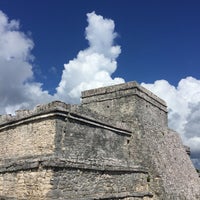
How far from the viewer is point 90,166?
10141 mm

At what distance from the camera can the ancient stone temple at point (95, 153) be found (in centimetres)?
932

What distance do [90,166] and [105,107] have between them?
15.9 ft

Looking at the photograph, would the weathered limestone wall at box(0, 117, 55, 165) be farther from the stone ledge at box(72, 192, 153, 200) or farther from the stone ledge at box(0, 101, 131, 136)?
the stone ledge at box(72, 192, 153, 200)

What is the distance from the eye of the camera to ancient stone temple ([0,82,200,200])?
9.32 m

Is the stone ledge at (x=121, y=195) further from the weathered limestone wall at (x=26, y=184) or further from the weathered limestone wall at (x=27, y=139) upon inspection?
the weathered limestone wall at (x=27, y=139)

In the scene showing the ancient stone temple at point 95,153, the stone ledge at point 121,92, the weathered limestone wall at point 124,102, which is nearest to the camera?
the ancient stone temple at point 95,153

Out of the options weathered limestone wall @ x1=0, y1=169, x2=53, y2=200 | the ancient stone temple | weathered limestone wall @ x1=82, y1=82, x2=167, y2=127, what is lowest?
weathered limestone wall @ x1=0, y1=169, x2=53, y2=200

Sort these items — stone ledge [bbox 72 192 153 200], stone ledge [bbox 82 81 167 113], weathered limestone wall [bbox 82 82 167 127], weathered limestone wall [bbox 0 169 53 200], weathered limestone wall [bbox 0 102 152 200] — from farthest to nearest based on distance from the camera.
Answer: stone ledge [bbox 82 81 167 113] → weathered limestone wall [bbox 82 82 167 127] → stone ledge [bbox 72 192 153 200] → weathered limestone wall [bbox 0 102 152 200] → weathered limestone wall [bbox 0 169 53 200]

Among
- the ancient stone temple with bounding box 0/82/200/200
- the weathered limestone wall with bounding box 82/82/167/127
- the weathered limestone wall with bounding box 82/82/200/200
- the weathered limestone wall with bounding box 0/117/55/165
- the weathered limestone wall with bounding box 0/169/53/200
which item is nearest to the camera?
the weathered limestone wall with bounding box 0/169/53/200

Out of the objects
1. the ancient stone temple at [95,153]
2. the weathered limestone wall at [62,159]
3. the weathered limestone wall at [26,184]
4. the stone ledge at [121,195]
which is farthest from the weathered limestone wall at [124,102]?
the weathered limestone wall at [26,184]

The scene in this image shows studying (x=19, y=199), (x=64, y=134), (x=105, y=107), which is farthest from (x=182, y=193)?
(x=19, y=199)

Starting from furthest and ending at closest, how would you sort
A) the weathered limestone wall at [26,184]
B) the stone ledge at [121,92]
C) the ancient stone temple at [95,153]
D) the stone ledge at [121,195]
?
the stone ledge at [121,92] < the stone ledge at [121,195] < the ancient stone temple at [95,153] < the weathered limestone wall at [26,184]

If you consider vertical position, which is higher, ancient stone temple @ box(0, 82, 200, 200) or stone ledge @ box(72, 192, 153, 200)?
ancient stone temple @ box(0, 82, 200, 200)

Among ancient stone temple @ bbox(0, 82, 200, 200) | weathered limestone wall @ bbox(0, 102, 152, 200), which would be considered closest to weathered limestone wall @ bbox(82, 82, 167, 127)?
ancient stone temple @ bbox(0, 82, 200, 200)
